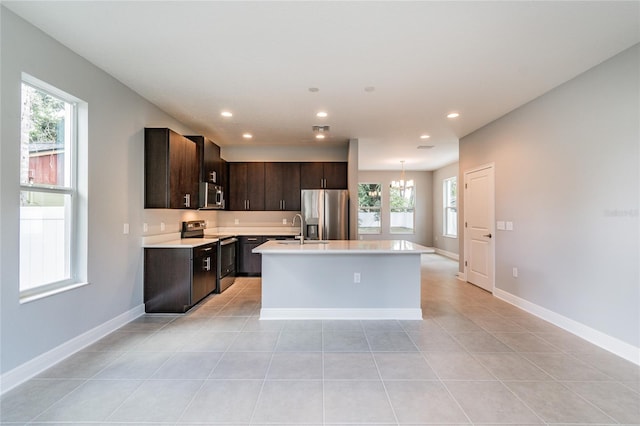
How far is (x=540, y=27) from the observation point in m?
2.29

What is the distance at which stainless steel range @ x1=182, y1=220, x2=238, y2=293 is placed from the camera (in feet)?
15.5

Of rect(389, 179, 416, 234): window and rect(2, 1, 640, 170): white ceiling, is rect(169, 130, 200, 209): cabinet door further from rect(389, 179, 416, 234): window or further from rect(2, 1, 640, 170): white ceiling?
rect(389, 179, 416, 234): window

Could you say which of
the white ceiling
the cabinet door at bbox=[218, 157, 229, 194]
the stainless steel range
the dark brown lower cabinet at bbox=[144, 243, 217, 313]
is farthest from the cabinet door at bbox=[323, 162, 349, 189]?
the dark brown lower cabinet at bbox=[144, 243, 217, 313]

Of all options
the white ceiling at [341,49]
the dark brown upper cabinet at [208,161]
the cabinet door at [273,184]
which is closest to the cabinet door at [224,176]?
the dark brown upper cabinet at [208,161]

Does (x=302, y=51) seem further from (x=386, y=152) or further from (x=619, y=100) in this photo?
(x=386, y=152)

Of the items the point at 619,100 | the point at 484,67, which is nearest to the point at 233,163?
the point at 484,67

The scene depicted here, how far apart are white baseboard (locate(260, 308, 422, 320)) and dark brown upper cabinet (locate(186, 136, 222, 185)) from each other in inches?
98.6

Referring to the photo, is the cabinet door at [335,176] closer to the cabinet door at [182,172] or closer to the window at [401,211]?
the cabinet door at [182,172]

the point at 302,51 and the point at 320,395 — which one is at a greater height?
the point at 302,51

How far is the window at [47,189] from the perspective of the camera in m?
2.35

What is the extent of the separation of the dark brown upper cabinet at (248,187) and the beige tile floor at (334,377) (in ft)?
9.96

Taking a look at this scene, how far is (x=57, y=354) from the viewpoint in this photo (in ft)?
8.20

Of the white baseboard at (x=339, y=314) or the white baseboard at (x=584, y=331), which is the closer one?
the white baseboard at (x=584, y=331)

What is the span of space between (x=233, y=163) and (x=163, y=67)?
320 cm
